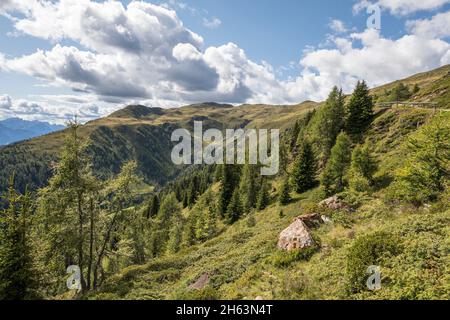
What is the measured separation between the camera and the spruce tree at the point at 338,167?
1859 inches

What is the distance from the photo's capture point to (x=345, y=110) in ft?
213

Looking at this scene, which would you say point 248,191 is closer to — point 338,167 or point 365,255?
point 338,167

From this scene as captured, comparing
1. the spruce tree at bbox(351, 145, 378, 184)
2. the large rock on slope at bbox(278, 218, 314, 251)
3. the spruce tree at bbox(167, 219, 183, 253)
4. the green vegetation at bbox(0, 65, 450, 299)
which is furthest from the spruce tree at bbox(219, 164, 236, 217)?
the large rock on slope at bbox(278, 218, 314, 251)

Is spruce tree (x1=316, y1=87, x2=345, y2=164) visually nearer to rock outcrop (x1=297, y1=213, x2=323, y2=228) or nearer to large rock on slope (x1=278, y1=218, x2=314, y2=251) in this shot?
rock outcrop (x1=297, y1=213, x2=323, y2=228)

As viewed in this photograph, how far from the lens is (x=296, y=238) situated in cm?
1916

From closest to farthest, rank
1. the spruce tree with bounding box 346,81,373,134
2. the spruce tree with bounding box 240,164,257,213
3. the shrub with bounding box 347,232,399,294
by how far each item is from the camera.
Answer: the shrub with bounding box 347,232,399,294, the spruce tree with bounding box 346,81,373,134, the spruce tree with bounding box 240,164,257,213

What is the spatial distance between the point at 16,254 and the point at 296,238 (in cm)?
2156

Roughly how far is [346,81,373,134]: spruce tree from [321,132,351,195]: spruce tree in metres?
16.5

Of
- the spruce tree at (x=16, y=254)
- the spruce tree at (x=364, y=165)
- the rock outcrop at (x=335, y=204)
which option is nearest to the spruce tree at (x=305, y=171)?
the spruce tree at (x=364, y=165)

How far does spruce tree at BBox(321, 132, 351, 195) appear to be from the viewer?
155ft

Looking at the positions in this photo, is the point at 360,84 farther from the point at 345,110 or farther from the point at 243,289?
Result: the point at 243,289

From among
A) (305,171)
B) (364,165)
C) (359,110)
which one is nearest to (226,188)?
(305,171)
